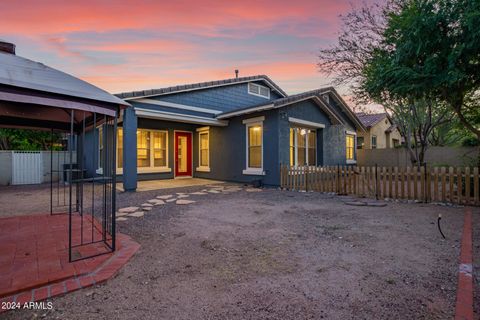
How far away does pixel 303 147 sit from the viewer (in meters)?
12.3

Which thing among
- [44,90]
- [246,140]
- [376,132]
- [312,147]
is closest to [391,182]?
[312,147]

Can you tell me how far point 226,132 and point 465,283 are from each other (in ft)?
34.3

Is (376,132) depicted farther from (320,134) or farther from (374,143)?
(320,134)

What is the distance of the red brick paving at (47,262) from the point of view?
8.13 ft

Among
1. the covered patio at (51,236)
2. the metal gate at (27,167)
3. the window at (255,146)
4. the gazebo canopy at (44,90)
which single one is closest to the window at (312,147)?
the window at (255,146)

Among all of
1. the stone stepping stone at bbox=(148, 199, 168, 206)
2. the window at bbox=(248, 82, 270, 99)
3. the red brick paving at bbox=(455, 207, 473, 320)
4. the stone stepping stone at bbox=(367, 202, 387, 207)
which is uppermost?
the window at bbox=(248, 82, 270, 99)

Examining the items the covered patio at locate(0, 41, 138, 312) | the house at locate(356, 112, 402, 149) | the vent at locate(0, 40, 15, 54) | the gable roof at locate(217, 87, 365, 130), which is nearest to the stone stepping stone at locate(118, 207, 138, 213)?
A: the covered patio at locate(0, 41, 138, 312)

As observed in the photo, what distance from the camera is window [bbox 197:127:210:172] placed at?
43.5 feet

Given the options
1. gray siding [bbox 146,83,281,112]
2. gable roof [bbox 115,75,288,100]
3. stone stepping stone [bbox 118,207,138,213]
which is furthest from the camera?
gray siding [bbox 146,83,281,112]

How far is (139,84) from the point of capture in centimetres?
1520

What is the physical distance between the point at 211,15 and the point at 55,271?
824cm

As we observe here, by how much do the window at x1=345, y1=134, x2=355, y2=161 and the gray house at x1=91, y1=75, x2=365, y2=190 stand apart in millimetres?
1300

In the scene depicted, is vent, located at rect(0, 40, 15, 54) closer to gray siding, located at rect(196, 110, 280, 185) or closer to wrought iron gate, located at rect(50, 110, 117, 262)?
wrought iron gate, located at rect(50, 110, 117, 262)

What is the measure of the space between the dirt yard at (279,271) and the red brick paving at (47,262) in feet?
0.67
